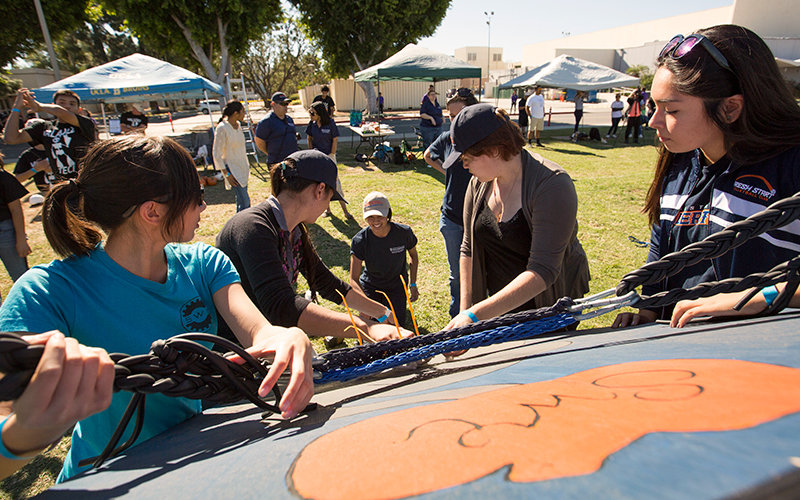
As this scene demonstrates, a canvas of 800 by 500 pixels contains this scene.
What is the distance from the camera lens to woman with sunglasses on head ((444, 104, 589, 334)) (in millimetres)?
1915

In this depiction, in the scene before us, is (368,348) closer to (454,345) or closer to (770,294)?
(454,345)

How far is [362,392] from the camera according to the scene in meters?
1.04

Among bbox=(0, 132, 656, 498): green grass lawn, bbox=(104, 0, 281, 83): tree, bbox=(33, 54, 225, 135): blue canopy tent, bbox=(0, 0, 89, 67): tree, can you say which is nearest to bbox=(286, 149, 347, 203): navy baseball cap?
bbox=(0, 132, 656, 498): green grass lawn

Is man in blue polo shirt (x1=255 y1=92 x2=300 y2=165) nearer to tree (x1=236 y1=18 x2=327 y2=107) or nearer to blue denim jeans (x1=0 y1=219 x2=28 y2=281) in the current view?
blue denim jeans (x1=0 y1=219 x2=28 y2=281)

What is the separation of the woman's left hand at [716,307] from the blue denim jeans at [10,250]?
16.4 feet

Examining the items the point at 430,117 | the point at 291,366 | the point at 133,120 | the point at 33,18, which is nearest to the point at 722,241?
the point at 291,366

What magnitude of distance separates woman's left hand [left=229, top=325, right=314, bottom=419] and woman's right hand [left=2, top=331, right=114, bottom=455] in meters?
0.24

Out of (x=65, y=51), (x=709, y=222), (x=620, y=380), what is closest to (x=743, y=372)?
(x=620, y=380)

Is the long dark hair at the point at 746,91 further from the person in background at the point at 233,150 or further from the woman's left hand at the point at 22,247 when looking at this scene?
the person in background at the point at 233,150

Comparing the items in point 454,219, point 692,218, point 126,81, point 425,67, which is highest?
point 425,67

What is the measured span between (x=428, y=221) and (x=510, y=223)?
4.99m

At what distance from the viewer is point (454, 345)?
3.62ft

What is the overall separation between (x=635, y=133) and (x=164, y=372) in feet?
58.4

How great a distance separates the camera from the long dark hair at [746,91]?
132cm
